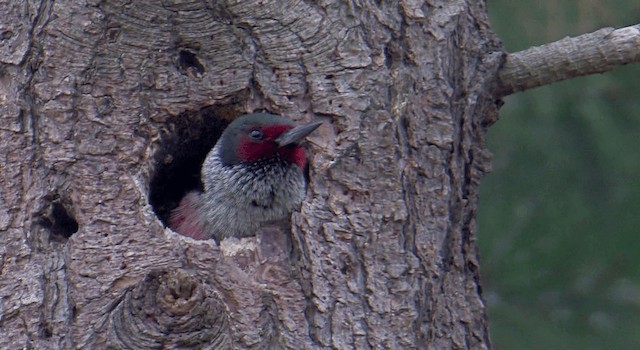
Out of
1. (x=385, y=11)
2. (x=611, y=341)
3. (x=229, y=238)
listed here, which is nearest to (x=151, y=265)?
(x=229, y=238)

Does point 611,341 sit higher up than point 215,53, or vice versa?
point 215,53

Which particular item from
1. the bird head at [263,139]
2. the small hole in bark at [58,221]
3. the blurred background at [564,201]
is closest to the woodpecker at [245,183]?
the bird head at [263,139]

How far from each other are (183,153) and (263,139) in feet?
1.28

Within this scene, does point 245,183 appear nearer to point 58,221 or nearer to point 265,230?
point 265,230

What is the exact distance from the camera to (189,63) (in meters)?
3.64

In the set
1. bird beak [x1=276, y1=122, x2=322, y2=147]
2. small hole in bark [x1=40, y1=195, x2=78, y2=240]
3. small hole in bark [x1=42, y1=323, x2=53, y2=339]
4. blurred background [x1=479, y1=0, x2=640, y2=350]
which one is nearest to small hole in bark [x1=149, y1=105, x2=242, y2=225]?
bird beak [x1=276, y1=122, x2=322, y2=147]

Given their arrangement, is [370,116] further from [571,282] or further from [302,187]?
[571,282]

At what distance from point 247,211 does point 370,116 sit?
74 centimetres

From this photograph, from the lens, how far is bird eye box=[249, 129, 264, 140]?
3941mm

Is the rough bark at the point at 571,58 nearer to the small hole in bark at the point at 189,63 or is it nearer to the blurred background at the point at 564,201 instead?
the small hole in bark at the point at 189,63

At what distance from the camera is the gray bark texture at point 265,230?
335 cm

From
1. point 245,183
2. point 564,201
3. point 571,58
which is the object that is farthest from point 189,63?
point 564,201

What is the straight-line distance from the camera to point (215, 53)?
141 inches

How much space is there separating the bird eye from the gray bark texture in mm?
272
